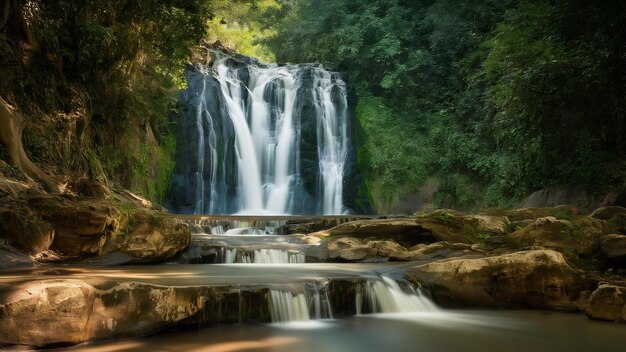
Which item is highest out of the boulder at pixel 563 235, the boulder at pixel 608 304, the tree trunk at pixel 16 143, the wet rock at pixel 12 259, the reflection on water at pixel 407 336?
the tree trunk at pixel 16 143

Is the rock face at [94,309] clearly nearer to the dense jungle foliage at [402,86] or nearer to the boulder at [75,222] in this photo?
the boulder at [75,222]

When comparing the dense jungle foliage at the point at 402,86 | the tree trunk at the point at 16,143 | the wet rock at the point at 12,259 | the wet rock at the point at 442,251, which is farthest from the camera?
the dense jungle foliage at the point at 402,86

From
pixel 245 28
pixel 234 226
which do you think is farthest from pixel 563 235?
pixel 245 28

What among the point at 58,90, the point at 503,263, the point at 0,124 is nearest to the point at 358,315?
the point at 503,263

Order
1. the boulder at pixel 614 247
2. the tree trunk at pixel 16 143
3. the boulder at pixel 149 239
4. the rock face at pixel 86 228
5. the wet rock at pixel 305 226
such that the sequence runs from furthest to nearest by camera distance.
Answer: the wet rock at pixel 305 226 → the boulder at pixel 149 239 → the tree trunk at pixel 16 143 → the boulder at pixel 614 247 → the rock face at pixel 86 228

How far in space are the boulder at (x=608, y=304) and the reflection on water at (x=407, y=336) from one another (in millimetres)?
122

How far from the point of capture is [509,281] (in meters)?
6.48

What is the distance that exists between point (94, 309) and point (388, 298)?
356 centimetres

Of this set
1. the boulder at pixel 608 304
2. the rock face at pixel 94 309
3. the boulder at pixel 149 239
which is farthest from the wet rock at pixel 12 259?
the boulder at pixel 608 304

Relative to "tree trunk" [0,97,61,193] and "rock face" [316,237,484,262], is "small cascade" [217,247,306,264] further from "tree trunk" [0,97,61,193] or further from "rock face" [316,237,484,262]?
"tree trunk" [0,97,61,193]

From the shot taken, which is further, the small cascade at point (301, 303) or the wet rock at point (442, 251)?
the wet rock at point (442, 251)

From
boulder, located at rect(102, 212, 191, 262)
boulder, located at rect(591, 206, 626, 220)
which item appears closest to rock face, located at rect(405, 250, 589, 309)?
boulder, located at rect(591, 206, 626, 220)

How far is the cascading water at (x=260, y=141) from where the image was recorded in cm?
1661

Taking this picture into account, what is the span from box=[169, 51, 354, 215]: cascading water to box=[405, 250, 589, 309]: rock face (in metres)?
10.6
